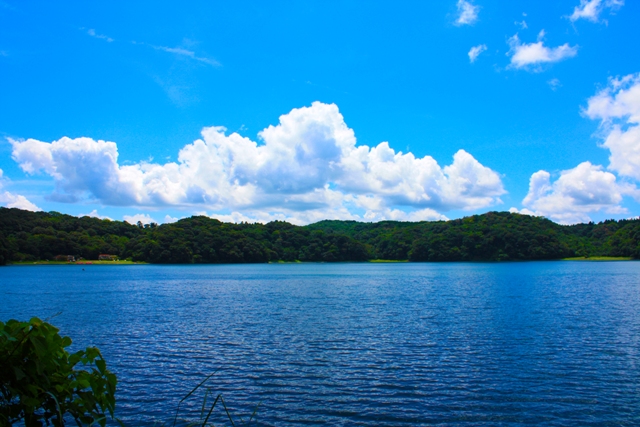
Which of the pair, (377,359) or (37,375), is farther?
(377,359)

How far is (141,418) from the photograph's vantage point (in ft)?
63.2

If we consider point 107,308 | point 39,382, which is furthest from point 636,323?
point 107,308

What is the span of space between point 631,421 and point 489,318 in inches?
1005

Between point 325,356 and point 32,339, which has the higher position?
point 32,339

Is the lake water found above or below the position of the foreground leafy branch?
below

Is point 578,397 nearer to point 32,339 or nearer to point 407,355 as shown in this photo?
point 407,355

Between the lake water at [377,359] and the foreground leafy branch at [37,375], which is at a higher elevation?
the foreground leafy branch at [37,375]

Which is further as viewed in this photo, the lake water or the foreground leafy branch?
the lake water

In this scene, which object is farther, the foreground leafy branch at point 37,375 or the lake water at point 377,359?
the lake water at point 377,359

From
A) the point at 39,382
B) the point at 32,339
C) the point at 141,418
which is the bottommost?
the point at 141,418

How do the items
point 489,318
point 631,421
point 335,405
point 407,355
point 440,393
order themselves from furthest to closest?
point 489,318
point 407,355
point 440,393
point 335,405
point 631,421

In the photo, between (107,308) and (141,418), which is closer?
(141,418)

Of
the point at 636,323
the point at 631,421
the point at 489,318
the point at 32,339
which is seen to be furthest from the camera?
the point at 489,318

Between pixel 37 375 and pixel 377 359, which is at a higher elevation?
pixel 37 375
